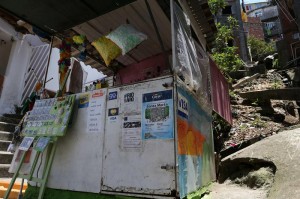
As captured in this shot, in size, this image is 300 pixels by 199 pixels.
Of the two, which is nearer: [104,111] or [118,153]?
[118,153]

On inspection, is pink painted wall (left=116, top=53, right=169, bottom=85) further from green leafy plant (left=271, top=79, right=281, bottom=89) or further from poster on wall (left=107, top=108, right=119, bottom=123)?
green leafy plant (left=271, top=79, right=281, bottom=89)

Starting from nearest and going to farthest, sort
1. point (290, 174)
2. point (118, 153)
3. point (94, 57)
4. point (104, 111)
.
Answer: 1. point (118, 153)
2. point (104, 111)
3. point (290, 174)
4. point (94, 57)

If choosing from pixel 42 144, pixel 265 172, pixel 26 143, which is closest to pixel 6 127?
pixel 26 143

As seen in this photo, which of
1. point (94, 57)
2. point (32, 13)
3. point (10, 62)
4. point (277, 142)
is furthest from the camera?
point (10, 62)

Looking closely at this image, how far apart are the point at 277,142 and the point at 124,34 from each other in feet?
13.5

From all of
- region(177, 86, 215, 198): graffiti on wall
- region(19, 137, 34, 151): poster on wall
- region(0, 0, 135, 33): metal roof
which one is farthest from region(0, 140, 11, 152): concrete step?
region(177, 86, 215, 198): graffiti on wall

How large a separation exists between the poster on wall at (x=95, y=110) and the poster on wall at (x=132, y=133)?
525mm

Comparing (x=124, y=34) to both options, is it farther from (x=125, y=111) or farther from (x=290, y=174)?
(x=290, y=174)

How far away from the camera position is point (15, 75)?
876 centimetres

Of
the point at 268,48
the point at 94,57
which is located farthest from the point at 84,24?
the point at 268,48

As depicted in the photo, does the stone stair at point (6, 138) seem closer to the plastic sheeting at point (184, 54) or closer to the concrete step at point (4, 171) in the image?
the concrete step at point (4, 171)

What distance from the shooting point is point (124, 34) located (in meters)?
4.37

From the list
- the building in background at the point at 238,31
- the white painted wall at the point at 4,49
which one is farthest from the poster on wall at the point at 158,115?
the building in background at the point at 238,31

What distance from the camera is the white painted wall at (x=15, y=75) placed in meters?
8.37
